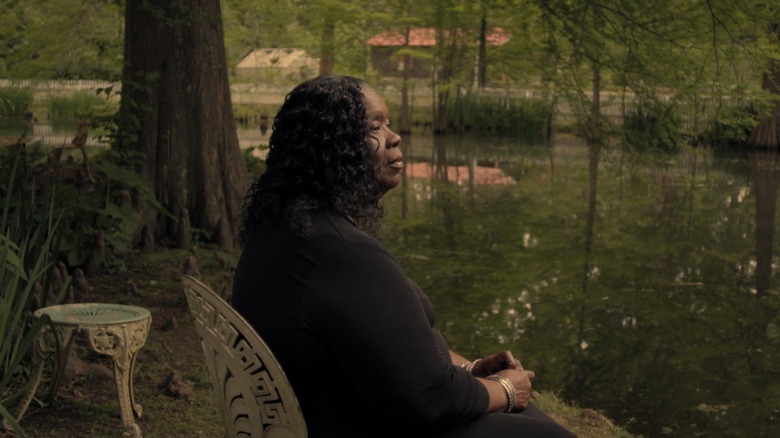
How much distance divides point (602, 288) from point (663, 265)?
149 cm

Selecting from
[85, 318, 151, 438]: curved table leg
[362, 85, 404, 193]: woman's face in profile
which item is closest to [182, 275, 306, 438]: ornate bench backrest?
[362, 85, 404, 193]: woman's face in profile

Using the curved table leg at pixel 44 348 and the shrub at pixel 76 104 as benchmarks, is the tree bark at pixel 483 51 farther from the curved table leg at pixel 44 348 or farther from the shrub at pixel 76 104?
the curved table leg at pixel 44 348

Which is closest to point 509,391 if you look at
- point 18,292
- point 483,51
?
point 18,292

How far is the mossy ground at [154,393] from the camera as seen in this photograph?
4.73 m

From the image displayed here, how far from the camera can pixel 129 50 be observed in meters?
9.45

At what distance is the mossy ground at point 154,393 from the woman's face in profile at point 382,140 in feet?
8.30

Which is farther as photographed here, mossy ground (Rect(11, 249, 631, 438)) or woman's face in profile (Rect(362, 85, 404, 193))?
mossy ground (Rect(11, 249, 631, 438))

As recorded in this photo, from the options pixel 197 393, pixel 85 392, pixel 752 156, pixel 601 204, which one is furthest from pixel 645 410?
pixel 752 156

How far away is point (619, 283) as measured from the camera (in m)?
10.3

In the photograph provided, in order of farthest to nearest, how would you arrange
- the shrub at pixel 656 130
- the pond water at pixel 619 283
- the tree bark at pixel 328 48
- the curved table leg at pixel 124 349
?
the tree bark at pixel 328 48 → the shrub at pixel 656 130 → the pond water at pixel 619 283 → the curved table leg at pixel 124 349

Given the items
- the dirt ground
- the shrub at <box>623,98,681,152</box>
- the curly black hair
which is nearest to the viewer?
the curly black hair

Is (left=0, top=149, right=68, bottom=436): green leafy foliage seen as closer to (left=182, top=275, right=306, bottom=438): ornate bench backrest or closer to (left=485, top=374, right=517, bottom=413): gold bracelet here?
(left=182, top=275, right=306, bottom=438): ornate bench backrest

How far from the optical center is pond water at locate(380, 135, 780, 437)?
685 cm

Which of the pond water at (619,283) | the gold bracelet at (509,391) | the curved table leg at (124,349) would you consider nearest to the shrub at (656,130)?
the pond water at (619,283)
